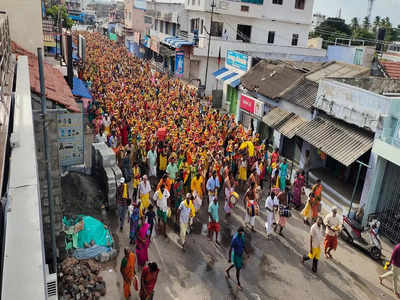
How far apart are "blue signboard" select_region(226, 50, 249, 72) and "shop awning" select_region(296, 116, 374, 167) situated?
7.99 metres

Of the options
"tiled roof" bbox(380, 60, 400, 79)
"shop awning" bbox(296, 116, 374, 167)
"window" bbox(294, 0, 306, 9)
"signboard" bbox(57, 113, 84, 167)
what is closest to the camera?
"signboard" bbox(57, 113, 84, 167)

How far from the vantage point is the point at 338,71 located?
1675 centimetres

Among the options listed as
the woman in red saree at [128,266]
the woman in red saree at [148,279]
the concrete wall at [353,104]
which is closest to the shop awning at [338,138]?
the concrete wall at [353,104]

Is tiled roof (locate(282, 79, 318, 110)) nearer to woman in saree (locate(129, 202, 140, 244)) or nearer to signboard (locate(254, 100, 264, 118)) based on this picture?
signboard (locate(254, 100, 264, 118))

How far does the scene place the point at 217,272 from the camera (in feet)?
26.8

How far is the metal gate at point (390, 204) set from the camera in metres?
9.98

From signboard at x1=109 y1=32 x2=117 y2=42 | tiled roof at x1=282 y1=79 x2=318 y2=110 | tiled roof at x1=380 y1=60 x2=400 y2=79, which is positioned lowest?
signboard at x1=109 y1=32 x2=117 y2=42

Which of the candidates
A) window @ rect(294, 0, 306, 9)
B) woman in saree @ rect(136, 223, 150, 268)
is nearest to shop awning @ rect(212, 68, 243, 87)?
woman in saree @ rect(136, 223, 150, 268)

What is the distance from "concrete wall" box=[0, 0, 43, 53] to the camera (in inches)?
550

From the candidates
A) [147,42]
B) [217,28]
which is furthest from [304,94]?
[147,42]

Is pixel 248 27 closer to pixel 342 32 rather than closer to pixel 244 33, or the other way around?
pixel 244 33

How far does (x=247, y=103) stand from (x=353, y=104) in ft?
24.3

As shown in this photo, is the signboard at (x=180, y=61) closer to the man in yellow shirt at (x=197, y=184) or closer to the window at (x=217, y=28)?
the window at (x=217, y=28)

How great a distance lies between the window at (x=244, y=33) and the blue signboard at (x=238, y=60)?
10.4m
